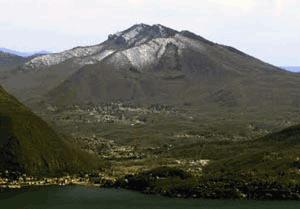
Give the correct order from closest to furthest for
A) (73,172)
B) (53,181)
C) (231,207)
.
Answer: (231,207) → (53,181) → (73,172)

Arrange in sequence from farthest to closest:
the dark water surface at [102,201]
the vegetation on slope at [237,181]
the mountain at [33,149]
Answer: the mountain at [33,149], the vegetation on slope at [237,181], the dark water surface at [102,201]

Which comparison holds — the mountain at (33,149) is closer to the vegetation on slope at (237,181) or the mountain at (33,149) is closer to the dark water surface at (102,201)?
the dark water surface at (102,201)

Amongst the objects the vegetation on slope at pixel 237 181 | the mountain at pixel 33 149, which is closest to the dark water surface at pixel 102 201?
the vegetation on slope at pixel 237 181

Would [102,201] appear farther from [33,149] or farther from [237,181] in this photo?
[33,149]

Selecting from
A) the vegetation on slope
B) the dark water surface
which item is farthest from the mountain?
the vegetation on slope

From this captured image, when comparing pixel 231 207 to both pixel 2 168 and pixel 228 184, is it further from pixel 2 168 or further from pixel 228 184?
pixel 2 168

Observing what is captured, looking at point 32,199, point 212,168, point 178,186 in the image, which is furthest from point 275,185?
point 32,199
